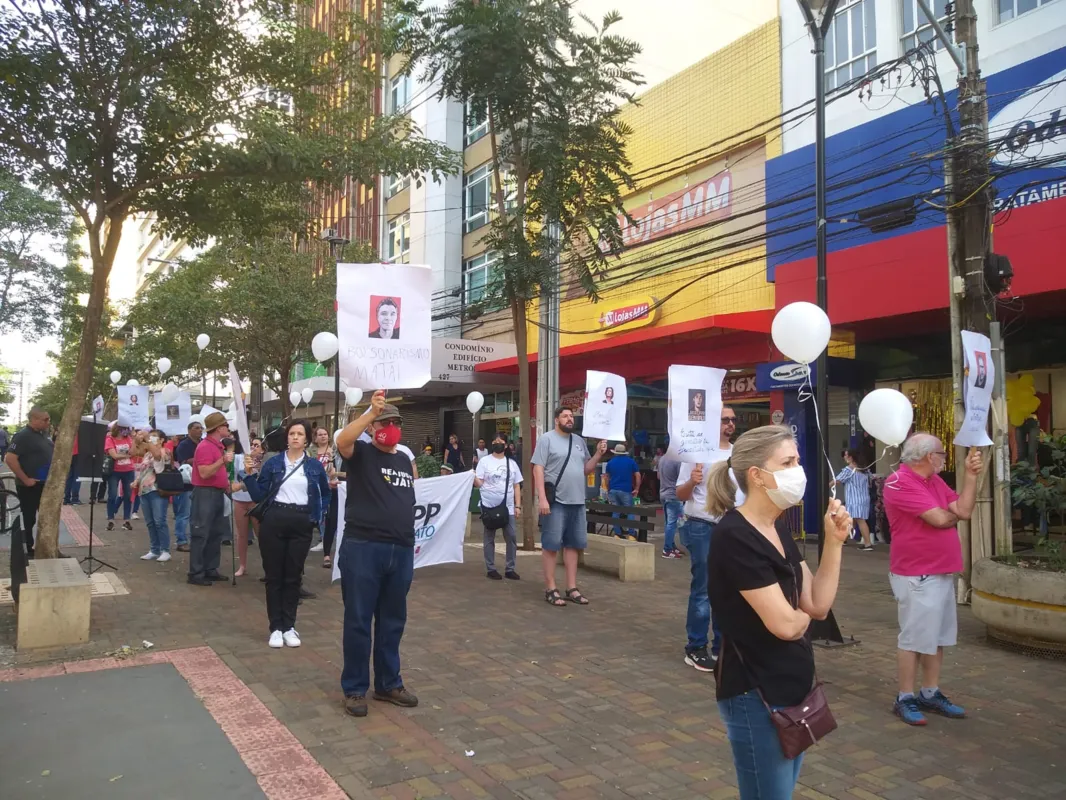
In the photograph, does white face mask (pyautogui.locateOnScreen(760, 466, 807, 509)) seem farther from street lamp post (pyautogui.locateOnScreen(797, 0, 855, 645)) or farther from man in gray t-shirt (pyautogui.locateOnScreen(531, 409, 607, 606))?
man in gray t-shirt (pyautogui.locateOnScreen(531, 409, 607, 606))

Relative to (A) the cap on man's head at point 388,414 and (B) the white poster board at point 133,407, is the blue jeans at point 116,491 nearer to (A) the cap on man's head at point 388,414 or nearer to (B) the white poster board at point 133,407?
(B) the white poster board at point 133,407

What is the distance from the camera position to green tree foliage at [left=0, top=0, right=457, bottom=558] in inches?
286

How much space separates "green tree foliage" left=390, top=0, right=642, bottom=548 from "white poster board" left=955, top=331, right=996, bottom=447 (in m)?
5.80

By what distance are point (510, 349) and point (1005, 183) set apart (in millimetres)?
14540

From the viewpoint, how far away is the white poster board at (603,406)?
8.30m

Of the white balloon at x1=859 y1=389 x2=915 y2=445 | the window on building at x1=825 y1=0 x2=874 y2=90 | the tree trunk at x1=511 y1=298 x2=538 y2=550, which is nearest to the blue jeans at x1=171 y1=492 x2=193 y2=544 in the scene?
the tree trunk at x1=511 y1=298 x2=538 y2=550

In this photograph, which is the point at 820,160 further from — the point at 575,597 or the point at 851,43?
the point at 851,43

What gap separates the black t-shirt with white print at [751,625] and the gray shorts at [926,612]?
8.77 ft

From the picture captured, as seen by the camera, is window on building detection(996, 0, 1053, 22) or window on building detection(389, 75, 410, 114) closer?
window on building detection(996, 0, 1053, 22)

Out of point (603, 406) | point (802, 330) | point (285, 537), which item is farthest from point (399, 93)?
point (802, 330)

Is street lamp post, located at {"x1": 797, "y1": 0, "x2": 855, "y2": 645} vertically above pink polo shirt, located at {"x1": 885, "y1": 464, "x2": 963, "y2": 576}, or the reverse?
street lamp post, located at {"x1": 797, "y1": 0, "x2": 855, "y2": 645}

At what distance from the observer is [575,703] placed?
5.14 metres

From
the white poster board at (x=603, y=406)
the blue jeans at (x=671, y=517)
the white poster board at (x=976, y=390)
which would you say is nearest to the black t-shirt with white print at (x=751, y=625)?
the white poster board at (x=976, y=390)

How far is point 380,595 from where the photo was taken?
16.2 ft
